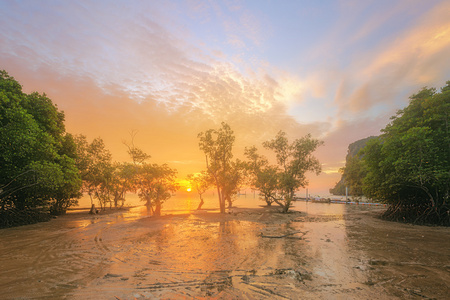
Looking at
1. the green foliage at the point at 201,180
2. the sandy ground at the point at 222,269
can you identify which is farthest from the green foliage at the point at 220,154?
the sandy ground at the point at 222,269

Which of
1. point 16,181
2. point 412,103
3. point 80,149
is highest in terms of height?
point 412,103

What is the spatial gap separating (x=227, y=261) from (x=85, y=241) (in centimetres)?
1083

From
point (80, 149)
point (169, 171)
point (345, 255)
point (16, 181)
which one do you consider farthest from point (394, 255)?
point (80, 149)

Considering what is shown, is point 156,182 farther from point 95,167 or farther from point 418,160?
point 418,160

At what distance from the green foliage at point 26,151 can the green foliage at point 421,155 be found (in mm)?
37561

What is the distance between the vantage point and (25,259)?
9570mm

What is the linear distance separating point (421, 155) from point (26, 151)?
39.6 m

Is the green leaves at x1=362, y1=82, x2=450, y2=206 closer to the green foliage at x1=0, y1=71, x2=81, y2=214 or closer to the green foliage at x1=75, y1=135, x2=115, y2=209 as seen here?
the green foliage at x1=0, y1=71, x2=81, y2=214

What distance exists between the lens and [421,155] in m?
20.4

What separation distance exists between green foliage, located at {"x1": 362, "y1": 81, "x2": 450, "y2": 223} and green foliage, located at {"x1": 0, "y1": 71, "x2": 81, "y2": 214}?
37561mm

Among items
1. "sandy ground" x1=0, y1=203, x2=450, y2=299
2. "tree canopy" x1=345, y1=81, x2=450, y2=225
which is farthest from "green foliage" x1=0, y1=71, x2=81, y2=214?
"tree canopy" x1=345, y1=81, x2=450, y2=225

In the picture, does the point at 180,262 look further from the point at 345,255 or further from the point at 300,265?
the point at 345,255

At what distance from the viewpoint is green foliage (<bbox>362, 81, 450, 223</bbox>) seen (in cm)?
2031

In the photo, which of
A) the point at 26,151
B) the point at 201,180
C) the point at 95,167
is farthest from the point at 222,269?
the point at 95,167
